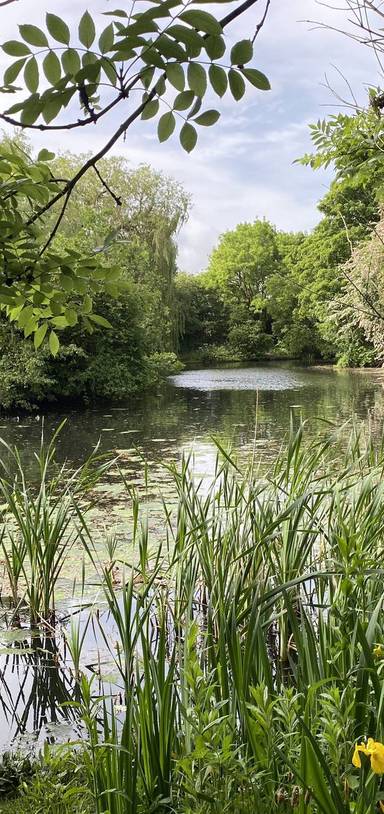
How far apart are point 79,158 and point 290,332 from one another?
17716mm

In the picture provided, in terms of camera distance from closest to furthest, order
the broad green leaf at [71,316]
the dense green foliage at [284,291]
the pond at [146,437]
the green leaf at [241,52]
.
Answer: the green leaf at [241,52]
the broad green leaf at [71,316]
the pond at [146,437]
the dense green foliage at [284,291]

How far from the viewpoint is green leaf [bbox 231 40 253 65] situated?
103 cm

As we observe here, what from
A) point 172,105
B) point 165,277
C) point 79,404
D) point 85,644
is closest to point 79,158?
point 165,277

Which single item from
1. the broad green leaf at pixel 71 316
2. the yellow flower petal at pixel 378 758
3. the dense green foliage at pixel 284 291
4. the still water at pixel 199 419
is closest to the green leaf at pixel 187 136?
the broad green leaf at pixel 71 316

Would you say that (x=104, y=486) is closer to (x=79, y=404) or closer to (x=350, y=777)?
(x=350, y=777)

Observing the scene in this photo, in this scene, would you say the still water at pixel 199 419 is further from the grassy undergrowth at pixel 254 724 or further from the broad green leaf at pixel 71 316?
the broad green leaf at pixel 71 316

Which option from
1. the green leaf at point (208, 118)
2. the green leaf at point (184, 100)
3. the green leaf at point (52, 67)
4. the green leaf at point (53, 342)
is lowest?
the green leaf at point (53, 342)

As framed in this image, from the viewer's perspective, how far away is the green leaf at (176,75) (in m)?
0.99

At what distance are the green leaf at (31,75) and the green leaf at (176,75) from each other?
0.21m

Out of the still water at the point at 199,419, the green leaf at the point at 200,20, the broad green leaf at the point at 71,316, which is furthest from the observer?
the still water at the point at 199,419

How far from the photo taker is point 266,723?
1.18 meters

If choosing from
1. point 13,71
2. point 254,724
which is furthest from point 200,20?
point 254,724

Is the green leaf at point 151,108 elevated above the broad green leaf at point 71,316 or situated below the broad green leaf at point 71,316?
above

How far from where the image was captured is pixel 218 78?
104 centimetres
